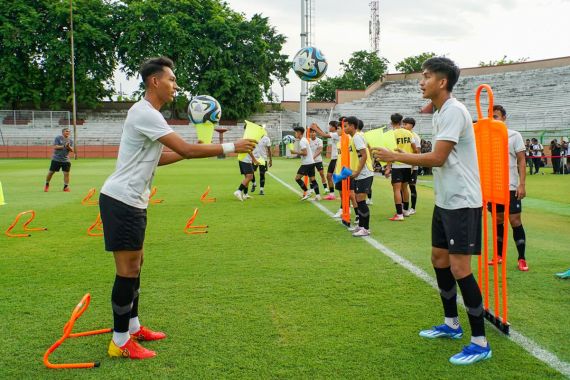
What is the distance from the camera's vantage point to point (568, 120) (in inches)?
1615

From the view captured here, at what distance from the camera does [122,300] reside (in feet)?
12.4

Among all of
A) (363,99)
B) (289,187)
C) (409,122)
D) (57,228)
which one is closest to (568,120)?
(363,99)

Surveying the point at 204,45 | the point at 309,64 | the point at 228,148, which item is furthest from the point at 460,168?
the point at 204,45

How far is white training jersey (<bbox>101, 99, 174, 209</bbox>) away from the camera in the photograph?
3615mm

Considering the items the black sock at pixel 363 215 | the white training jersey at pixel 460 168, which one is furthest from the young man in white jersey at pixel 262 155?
the white training jersey at pixel 460 168

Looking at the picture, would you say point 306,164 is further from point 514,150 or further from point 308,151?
point 514,150

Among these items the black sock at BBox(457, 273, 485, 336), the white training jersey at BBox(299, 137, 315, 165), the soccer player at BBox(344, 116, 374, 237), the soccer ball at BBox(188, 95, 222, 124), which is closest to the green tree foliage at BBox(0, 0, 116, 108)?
the white training jersey at BBox(299, 137, 315, 165)

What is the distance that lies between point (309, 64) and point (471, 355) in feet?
43.3

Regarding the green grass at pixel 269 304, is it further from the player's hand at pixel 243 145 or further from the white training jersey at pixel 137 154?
the player's hand at pixel 243 145

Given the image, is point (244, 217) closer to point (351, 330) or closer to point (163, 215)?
point (163, 215)

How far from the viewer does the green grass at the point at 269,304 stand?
3.63 m

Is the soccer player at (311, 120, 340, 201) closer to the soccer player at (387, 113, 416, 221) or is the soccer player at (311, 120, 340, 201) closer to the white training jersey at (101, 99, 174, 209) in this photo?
the soccer player at (387, 113, 416, 221)

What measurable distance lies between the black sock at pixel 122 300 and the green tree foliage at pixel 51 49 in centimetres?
5201

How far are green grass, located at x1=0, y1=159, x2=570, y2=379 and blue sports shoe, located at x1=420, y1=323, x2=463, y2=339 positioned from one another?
98 mm
